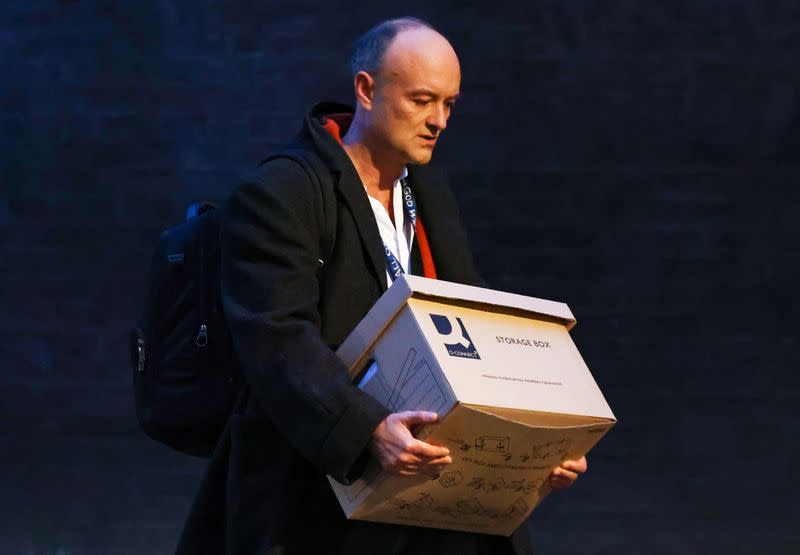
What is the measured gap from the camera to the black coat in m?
2.31

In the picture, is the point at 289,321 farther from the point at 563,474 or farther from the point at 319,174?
the point at 563,474

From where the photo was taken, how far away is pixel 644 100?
13.4 feet

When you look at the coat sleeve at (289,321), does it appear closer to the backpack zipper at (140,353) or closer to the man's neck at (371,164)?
the man's neck at (371,164)

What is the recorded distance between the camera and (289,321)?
2340mm

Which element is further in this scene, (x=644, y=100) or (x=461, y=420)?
(x=644, y=100)

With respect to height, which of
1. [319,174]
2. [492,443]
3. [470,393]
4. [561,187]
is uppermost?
[319,174]

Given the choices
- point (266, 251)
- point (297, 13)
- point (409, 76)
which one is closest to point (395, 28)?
point (409, 76)

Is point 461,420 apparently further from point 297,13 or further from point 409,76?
point 297,13

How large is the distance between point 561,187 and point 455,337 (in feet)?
6.36

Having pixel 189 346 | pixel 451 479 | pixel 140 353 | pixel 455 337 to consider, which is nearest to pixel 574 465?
pixel 451 479

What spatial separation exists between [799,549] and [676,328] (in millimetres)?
791

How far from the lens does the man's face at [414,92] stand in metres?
2.58

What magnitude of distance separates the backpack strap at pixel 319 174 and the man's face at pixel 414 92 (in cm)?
15

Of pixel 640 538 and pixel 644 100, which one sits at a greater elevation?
pixel 644 100
